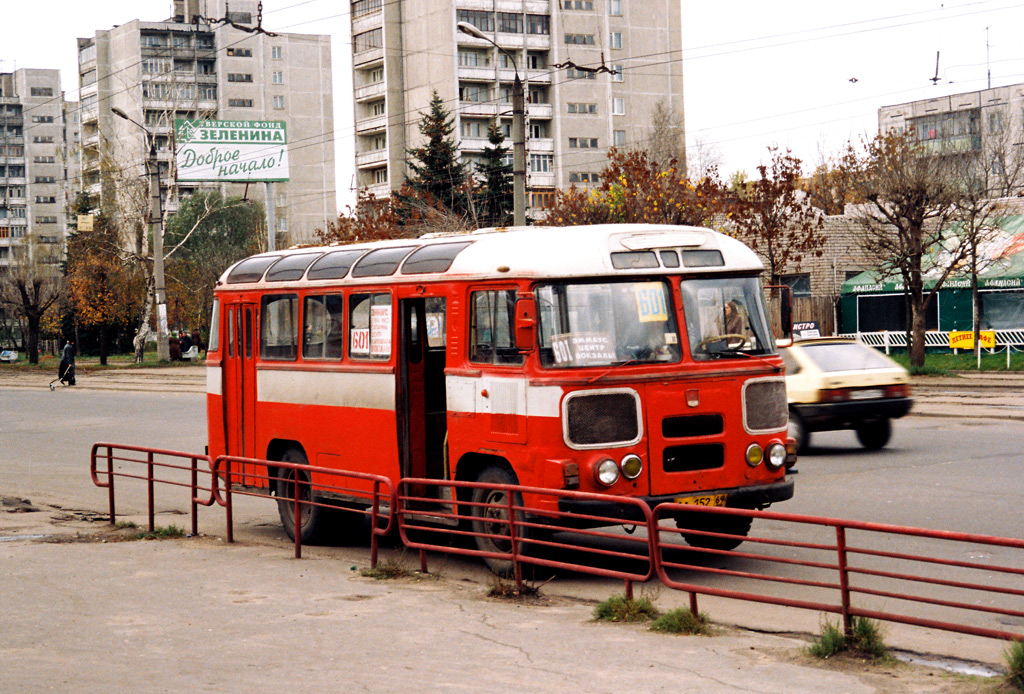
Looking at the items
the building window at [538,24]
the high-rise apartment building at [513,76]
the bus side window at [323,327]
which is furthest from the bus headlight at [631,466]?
the building window at [538,24]

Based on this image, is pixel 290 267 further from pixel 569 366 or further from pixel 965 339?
pixel 965 339

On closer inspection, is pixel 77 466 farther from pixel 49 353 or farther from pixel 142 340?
pixel 49 353

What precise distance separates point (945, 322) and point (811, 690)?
38.7 metres

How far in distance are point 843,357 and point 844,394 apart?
0.83m

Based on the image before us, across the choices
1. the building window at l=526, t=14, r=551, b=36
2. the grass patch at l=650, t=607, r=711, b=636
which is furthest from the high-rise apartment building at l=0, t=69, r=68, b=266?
the grass patch at l=650, t=607, r=711, b=636

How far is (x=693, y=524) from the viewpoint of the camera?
35.7ft

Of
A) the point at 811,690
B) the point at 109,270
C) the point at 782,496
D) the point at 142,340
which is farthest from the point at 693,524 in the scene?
the point at 109,270

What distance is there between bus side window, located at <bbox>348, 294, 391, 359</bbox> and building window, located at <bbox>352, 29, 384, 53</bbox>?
80.3 m

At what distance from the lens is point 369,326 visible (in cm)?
1141

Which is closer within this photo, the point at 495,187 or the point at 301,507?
the point at 301,507

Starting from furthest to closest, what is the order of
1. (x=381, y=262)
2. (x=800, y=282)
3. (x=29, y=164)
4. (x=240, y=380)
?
(x=29, y=164), (x=800, y=282), (x=240, y=380), (x=381, y=262)

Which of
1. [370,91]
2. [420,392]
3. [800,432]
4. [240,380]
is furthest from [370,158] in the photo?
[420,392]

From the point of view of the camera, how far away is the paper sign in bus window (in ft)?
32.0

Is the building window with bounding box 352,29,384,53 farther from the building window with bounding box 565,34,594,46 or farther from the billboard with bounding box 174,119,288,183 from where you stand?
the billboard with bounding box 174,119,288,183
